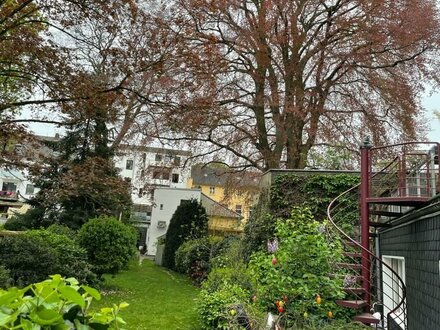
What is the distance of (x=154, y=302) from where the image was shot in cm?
1121

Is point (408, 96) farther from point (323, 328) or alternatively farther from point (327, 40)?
point (323, 328)

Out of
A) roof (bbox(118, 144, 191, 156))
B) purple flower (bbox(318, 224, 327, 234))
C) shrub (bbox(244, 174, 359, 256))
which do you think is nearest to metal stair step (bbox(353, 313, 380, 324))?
purple flower (bbox(318, 224, 327, 234))

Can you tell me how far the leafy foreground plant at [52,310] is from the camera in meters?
1.26

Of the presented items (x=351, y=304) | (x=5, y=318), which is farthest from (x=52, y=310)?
(x=351, y=304)

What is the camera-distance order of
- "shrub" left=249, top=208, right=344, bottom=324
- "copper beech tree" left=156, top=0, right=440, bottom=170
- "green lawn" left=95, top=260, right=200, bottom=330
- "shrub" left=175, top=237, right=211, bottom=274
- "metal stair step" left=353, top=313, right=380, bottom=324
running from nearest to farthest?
"shrub" left=249, top=208, right=344, bottom=324 < "metal stair step" left=353, top=313, right=380, bottom=324 < "green lawn" left=95, top=260, right=200, bottom=330 < "copper beech tree" left=156, top=0, right=440, bottom=170 < "shrub" left=175, top=237, right=211, bottom=274

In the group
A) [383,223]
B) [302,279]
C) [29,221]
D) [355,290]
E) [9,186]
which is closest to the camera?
[302,279]

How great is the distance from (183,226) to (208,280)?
39.2 ft

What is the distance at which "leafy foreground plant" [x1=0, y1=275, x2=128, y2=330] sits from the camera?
1264 millimetres

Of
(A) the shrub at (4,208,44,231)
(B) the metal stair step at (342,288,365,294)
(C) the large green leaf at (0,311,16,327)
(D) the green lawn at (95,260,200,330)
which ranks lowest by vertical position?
(D) the green lawn at (95,260,200,330)

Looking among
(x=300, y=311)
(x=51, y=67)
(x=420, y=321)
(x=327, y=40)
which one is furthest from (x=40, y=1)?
(x=327, y=40)

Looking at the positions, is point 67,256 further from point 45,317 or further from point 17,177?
point 45,317

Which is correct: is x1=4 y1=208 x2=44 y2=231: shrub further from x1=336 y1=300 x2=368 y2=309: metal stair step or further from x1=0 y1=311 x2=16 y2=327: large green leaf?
x1=0 y1=311 x2=16 y2=327: large green leaf

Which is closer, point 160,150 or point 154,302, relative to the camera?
point 154,302

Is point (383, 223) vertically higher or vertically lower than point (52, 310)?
higher
